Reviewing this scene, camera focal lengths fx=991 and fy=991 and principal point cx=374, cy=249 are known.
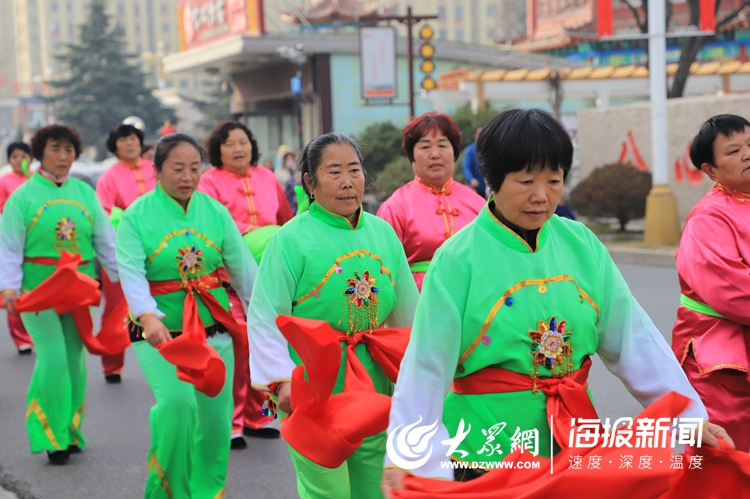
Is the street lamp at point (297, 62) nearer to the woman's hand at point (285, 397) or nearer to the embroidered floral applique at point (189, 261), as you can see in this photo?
the embroidered floral applique at point (189, 261)

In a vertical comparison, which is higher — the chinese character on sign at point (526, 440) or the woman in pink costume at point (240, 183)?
the woman in pink costume at point (240, 183)

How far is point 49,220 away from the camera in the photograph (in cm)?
686

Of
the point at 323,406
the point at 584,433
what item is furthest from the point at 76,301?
the point at 584,433

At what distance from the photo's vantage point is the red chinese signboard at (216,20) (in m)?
35.1

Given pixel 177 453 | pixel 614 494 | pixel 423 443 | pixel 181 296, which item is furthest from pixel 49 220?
pixel 614 494

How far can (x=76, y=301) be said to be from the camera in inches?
249

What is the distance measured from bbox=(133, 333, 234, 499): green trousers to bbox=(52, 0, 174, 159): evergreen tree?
57782mm

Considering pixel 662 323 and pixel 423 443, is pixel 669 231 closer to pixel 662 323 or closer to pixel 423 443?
pixel 662 323

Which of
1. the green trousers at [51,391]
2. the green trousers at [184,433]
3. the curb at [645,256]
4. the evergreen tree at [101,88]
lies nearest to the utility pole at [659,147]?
the curb at [645,256]

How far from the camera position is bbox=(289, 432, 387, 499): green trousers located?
3.72 m

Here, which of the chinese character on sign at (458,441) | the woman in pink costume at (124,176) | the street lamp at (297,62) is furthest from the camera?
the street lamp at (297,62)

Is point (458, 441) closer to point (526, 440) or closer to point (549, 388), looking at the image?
point (526, 440)

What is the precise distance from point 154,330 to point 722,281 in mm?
2675

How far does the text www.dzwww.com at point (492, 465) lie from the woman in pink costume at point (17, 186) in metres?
8.24
